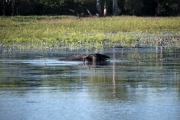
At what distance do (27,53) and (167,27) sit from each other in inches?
669

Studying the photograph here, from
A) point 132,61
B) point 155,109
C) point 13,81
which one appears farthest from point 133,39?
point 155,109

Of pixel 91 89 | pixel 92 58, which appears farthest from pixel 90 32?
pixel 91 89

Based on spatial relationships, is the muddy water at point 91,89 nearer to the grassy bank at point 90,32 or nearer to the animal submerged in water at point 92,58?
the animal submerged in water at point 92,58

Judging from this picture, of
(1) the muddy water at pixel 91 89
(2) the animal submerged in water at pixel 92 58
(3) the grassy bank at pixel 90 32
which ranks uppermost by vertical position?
(3) the grassy bank at pixel 90 32

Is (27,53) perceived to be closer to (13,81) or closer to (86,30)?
(13,81)

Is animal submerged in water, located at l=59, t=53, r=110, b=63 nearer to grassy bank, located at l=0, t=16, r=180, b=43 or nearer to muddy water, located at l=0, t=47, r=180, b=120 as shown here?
muddy water, located at l=0, t=47, r=180, b=120

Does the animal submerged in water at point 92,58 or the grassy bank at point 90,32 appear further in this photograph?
the grassy bank at point 90,32

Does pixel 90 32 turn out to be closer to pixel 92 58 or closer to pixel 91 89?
pixel 92 58

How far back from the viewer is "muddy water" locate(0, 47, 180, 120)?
10117 mm

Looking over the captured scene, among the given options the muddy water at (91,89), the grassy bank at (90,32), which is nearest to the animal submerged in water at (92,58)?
the muddy water at (91,89)

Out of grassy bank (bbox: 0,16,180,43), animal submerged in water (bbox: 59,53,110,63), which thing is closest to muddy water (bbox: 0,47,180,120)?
animal submerged in water (bbox: 59,53,110,63)

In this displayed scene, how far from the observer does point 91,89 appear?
12523mm

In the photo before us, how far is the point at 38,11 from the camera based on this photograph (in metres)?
61.9

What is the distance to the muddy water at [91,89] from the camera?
10117 millimetres
